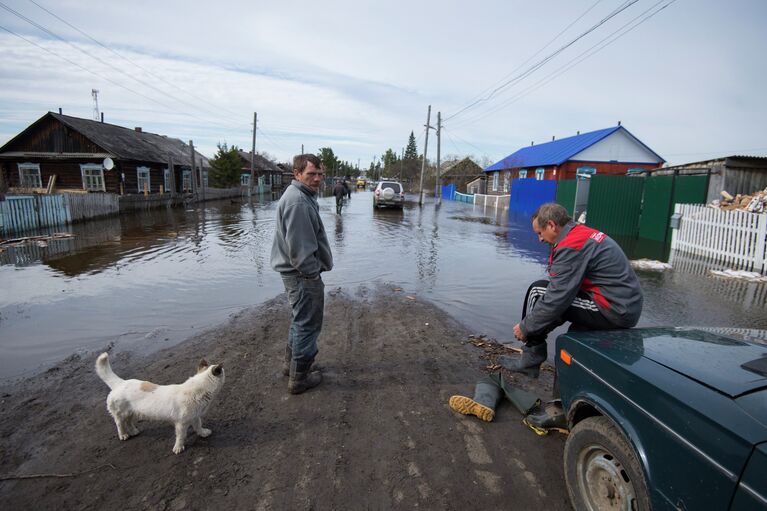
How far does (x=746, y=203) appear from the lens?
1059cm

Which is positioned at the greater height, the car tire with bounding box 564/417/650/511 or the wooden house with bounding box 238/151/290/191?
the wooden house with bounding box 238/151/290/191

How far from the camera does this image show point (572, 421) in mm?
2447

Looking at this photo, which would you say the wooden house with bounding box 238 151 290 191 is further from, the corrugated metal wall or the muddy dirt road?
the muddy dirt road

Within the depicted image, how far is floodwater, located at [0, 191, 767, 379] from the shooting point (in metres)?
5.16

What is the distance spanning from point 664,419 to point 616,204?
15344 millimetres

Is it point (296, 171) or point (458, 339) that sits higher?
point (296, 171)

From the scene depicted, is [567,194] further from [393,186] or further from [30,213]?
[30,213]

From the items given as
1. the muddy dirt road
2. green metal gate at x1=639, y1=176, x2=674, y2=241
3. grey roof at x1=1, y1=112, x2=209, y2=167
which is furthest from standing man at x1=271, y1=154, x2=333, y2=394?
grey roof at x1=1, y1=112, x2=209, y2=167

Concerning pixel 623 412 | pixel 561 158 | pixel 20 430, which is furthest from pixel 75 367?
pixel 561 158

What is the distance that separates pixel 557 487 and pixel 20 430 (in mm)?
3956

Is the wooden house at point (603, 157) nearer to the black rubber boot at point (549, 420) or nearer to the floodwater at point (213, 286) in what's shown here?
the floodwater at point (213, 286)

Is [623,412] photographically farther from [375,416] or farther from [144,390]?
[144,390]

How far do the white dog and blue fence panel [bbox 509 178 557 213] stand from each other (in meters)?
24.6

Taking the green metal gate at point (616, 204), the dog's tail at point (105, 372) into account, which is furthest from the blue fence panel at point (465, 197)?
the dog's tail at point (105, 372)
